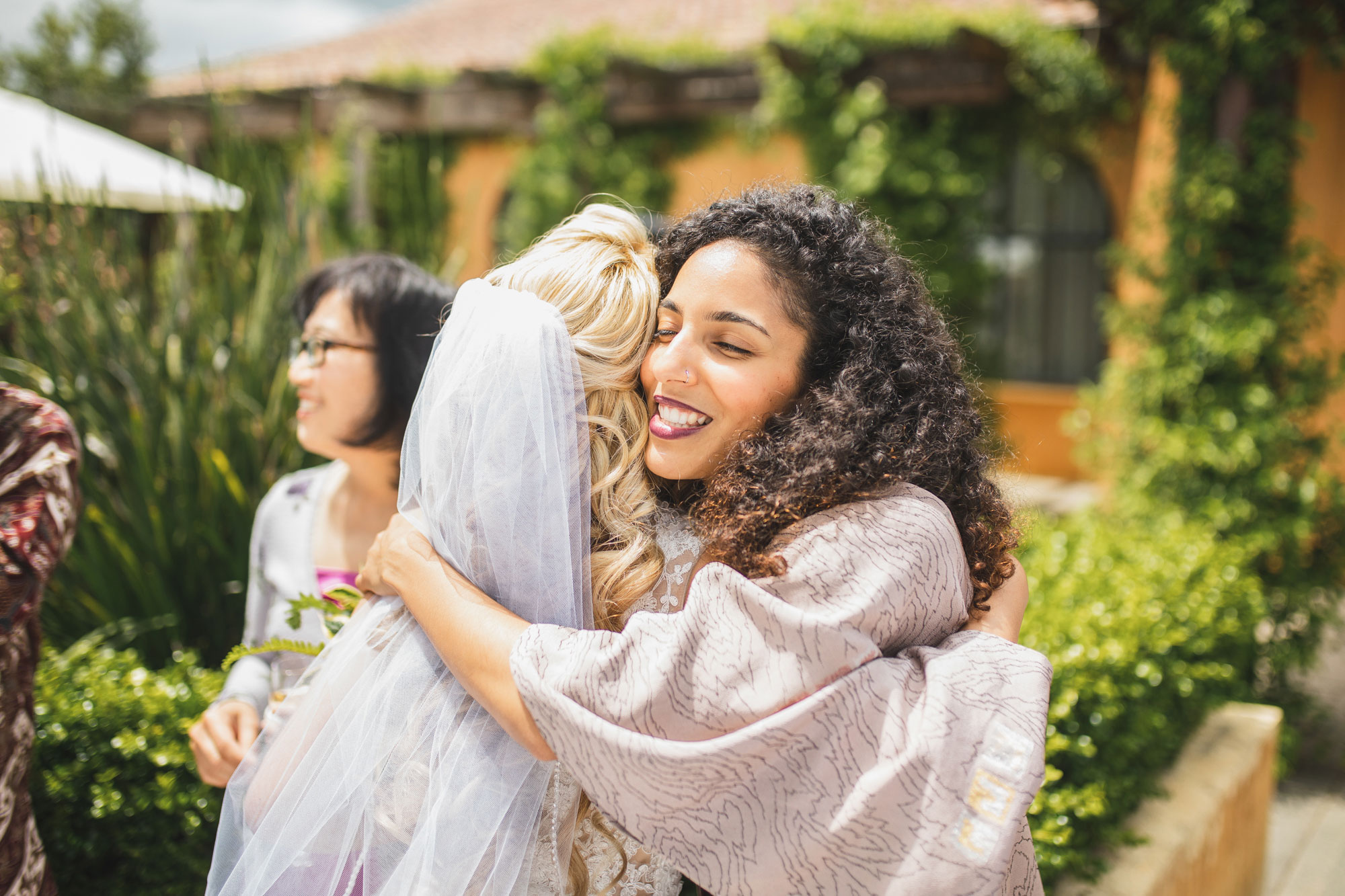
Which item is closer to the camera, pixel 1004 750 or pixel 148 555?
pixel 1004 750

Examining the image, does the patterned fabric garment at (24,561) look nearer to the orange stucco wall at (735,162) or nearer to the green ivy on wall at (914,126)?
the green ivy on wall at (914,126)

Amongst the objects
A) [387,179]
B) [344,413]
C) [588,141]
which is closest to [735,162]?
[588,141]

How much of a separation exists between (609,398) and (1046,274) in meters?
9.37

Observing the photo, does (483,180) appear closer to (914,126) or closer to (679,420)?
(914,126)

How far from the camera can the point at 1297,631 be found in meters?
4.91

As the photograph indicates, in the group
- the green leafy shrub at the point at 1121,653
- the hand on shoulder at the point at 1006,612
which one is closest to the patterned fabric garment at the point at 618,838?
the hand on shoulder at the point at 1006,612

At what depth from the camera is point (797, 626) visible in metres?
1.32

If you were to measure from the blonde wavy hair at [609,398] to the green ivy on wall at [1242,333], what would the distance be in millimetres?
4255

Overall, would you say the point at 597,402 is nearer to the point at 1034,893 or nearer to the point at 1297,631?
the point at 1034,893

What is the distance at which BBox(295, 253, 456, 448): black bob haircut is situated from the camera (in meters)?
2.48

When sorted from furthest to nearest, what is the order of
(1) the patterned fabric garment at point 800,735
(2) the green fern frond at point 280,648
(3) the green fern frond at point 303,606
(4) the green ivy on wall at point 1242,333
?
(4) the green ivy on wall at point 1242,333 < (3) the green fern frond at point 303,606 < (2) the green fern frond at point 280,648 < (1) the patterned fabric garment at point 800,735

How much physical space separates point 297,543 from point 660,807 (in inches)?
60.0

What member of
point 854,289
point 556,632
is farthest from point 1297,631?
point 556,632

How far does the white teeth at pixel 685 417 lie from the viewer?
5.27ft
